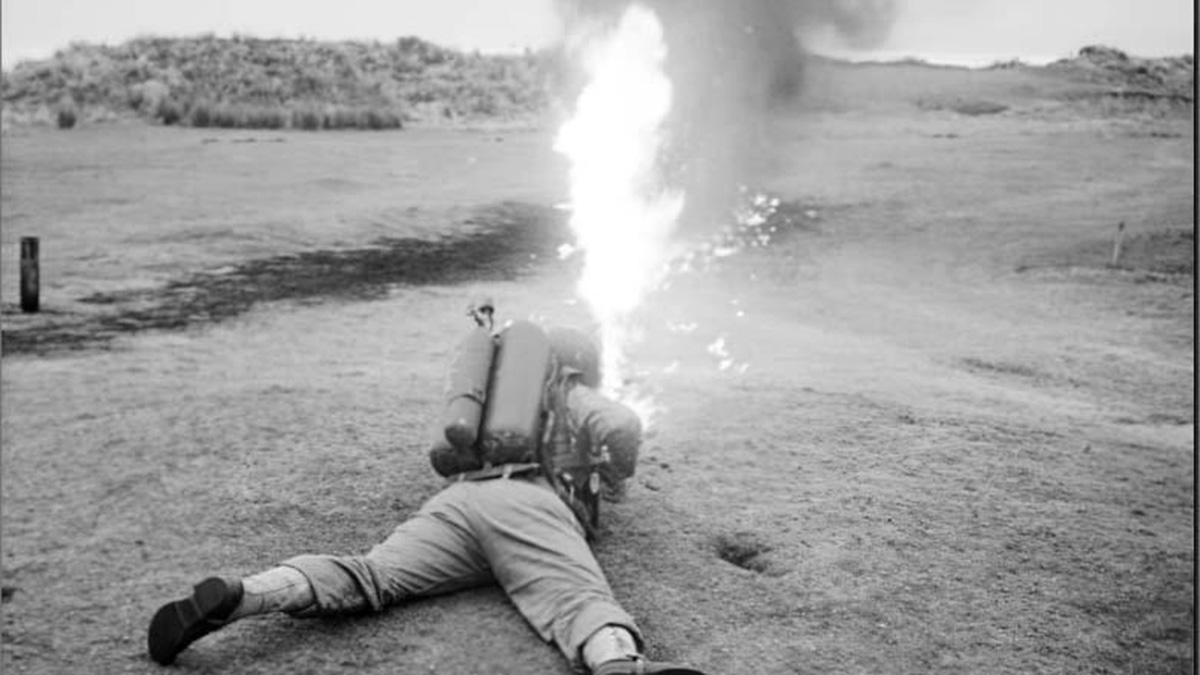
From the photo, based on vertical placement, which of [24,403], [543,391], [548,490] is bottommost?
[24,403]

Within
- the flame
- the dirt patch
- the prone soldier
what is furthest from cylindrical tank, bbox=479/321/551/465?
the dirt patch

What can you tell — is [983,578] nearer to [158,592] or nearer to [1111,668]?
[1111,668]

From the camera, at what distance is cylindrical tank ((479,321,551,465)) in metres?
5.46

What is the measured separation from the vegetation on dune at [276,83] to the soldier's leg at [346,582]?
31452 millimetres

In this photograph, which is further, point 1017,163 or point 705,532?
point 1017,163

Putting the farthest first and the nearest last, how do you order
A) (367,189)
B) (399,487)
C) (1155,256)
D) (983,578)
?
(367,189), (1155,256), (399,487), (983,578)

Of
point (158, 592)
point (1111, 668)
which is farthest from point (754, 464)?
point (158, 592)

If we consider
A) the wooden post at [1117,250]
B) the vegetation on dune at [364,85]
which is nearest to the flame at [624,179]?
the wooden post at [1117,250]

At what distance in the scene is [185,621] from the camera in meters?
4.50

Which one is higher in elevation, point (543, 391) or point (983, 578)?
point (543, 391)

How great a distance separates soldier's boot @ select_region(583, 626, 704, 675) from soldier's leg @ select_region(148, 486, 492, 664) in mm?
932

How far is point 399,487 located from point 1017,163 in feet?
74.2

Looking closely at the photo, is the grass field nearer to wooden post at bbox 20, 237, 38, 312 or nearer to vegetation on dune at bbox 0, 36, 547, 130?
wooden post at bbox 20, 237, 38, 312

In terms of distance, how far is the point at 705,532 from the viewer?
6277 mm
